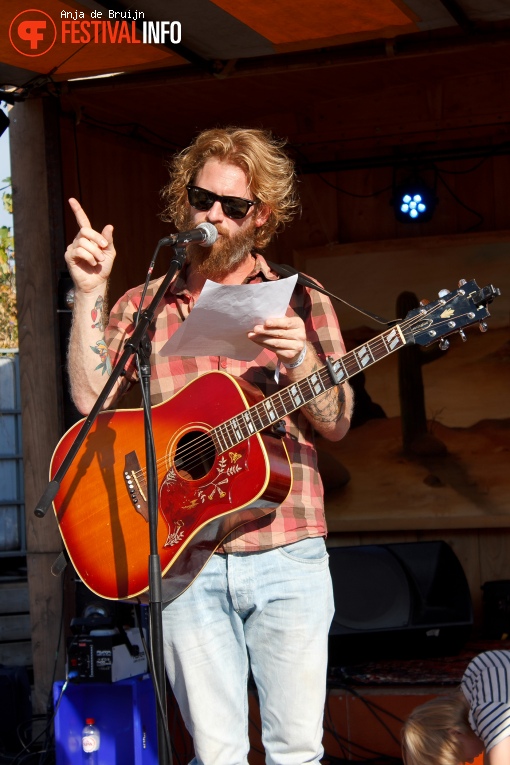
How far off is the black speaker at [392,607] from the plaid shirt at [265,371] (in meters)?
2.15

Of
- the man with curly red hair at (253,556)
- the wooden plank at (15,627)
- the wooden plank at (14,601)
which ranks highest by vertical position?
the man with curly red hair at (253,556)

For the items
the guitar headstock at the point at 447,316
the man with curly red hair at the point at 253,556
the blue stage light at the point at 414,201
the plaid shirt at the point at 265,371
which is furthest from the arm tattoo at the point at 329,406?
the blue stage light at the point at 414,201

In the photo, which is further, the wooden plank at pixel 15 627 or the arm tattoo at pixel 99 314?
the wooden plank at pixel 15 627

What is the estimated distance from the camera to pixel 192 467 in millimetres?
2520

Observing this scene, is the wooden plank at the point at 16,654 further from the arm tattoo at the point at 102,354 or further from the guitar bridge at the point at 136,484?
the arm tattoo at the point at 102,354

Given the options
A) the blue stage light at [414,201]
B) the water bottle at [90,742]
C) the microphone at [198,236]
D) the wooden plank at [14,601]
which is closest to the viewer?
the microphone at [198,236]

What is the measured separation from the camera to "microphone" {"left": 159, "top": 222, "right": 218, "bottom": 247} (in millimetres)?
2240

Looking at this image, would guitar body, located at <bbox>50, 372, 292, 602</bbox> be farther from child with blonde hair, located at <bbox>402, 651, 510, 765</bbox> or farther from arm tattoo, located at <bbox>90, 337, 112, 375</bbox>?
child with blonde hair, located at <bbox>402, 651, 510, 765</bbox>

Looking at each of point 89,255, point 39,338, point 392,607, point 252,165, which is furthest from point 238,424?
point 392,607

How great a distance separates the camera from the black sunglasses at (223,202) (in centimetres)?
251

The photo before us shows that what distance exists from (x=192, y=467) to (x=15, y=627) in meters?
3.65

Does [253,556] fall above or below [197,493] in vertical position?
below

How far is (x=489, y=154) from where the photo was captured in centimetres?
546

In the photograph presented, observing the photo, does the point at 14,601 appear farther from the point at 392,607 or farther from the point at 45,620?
the point at 392,607
